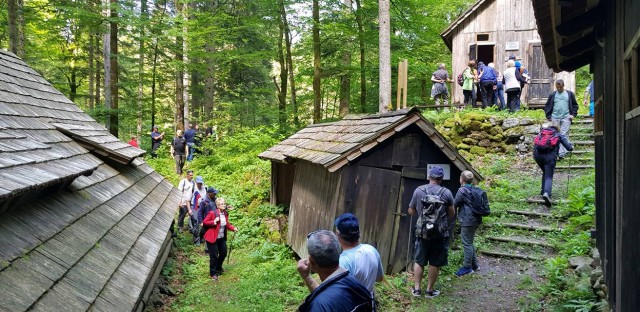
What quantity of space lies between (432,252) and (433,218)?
2.21 ft

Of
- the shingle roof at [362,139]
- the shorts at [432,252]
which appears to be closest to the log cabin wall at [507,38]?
the shingle roof at [362,139]

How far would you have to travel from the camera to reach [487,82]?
1722 centimetres

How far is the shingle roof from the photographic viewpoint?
346 inches

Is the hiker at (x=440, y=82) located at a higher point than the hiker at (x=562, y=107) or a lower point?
higher

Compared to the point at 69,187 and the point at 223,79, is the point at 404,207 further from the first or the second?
the point at 223,79

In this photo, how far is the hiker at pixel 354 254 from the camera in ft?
13.3

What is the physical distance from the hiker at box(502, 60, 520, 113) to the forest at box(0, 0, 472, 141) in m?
4.09

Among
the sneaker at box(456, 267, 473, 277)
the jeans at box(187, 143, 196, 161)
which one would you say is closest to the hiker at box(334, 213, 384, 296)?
the sneaker at box(456, 267, 473, 277)

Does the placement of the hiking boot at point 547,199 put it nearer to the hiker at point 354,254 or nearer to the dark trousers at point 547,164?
the dark trousers at point 547,164

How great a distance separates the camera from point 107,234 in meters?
5.00

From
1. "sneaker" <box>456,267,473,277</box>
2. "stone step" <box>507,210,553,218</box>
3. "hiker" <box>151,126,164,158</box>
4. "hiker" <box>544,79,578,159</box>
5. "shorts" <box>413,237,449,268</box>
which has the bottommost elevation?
"sneaker" <box>456,267,473,277</box>

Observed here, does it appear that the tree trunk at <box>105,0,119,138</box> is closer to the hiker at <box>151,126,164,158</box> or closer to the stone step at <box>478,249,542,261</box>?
the hiker at <box>151,126,164,158</box>

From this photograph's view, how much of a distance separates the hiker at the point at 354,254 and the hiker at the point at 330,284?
86 centimetres

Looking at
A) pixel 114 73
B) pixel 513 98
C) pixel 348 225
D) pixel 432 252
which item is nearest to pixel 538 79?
pixel 513 98
